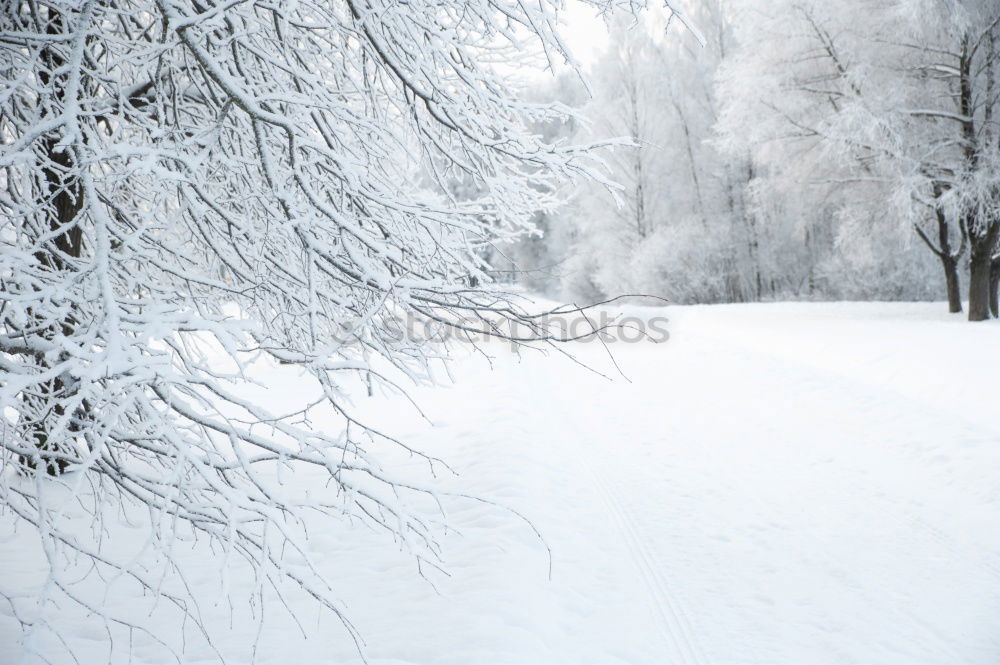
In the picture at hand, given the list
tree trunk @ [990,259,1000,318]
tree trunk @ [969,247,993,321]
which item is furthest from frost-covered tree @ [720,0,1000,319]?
tree trunk @ [990,259,1000,318]

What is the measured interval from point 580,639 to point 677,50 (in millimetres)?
27850

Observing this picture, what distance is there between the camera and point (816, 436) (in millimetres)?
6449

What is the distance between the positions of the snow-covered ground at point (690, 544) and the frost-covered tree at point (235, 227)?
553 millimetres

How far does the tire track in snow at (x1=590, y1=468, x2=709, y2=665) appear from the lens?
3.17 meters

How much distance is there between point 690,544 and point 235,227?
362 centimetres

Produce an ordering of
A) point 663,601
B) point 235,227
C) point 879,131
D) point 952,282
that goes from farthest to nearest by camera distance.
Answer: point 952,282
point 879,131
point 663,601
point 235,227

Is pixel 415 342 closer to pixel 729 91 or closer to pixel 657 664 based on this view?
pixel 657 664

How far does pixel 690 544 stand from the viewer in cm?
432

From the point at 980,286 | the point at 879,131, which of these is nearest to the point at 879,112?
the point at 879,131

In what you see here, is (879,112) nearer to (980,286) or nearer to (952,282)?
(980,286)

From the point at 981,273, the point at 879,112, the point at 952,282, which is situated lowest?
the point at 952,282

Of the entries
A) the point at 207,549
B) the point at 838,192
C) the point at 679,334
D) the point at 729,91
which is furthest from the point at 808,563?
the point at 729,91

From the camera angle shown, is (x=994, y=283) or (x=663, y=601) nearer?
(x=663, y=601)

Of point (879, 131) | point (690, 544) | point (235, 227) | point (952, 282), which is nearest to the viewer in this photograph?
point (235, 227)
